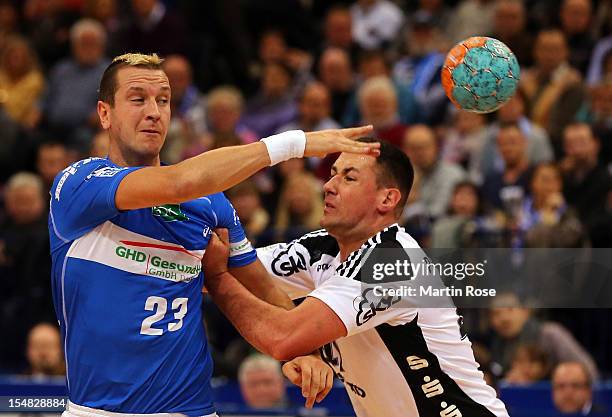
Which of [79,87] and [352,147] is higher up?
[352,147]

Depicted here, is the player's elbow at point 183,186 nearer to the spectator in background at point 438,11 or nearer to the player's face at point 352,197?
the player's face at point 352,197

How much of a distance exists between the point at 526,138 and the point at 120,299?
8.14 meters

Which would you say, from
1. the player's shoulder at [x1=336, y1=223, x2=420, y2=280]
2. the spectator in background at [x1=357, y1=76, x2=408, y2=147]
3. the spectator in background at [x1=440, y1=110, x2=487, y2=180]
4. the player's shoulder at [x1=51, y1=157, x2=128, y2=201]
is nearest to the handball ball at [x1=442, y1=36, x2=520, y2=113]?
the player's shoulder at [x1=336, y1=223, x2=420, y2=280]

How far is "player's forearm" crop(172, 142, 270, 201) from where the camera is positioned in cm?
629

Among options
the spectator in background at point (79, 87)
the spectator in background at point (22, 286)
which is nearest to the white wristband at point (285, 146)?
the spectator in background at point (22, 286)

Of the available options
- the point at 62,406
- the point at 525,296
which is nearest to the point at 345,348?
the point at 62,406

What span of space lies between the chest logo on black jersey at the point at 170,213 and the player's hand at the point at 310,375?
1.11 meters

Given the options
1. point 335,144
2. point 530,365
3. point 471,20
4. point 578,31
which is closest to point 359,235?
point 335,144

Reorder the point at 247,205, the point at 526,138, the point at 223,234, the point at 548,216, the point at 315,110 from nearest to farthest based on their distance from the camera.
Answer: the point at 223,234 < the point at 548,216 < the point at 247,205 < the point at 526,138 < the point at 315,110

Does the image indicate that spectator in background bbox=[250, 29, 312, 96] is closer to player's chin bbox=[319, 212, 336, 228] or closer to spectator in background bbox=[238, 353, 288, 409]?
spectator in background bbox=[238, 353, 288, 409]

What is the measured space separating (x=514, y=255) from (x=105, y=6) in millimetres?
8538

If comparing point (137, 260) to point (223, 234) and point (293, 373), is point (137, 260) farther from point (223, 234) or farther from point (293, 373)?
point (293, 373)

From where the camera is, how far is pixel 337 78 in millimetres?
16188

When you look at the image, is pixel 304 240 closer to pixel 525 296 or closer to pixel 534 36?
pixel 525 296
